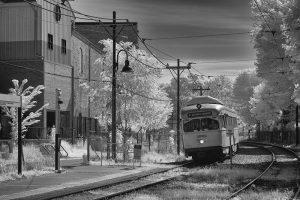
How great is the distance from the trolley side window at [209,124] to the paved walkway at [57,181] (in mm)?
5811

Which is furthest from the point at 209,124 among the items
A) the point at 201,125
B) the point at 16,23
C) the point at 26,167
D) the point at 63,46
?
the point at 63,46

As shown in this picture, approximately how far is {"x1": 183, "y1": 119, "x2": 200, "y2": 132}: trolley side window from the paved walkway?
214 inches

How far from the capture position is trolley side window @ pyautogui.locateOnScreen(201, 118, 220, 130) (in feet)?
101

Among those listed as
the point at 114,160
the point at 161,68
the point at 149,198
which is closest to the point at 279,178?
the point at 149,198

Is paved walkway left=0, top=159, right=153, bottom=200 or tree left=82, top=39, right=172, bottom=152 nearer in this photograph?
paved walkway left=0, top=159, right=153, bottom=200

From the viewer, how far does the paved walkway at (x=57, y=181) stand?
53.2 feet

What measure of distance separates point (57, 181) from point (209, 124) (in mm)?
12989

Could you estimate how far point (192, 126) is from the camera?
31344 millimetres

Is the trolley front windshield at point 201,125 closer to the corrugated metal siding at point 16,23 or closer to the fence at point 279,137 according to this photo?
the corrugated metal siding at point 16,23

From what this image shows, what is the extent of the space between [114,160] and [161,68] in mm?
14722

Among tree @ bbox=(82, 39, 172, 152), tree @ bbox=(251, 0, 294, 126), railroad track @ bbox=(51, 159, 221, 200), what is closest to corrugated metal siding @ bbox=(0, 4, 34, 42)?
tree @ bbox=(82, 39, 172, 152)

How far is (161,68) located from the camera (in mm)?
A: 44094

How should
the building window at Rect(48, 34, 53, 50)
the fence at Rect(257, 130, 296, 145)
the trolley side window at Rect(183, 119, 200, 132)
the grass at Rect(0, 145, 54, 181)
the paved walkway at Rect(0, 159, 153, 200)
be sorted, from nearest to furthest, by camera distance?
the paved walkway at Rect(0, 159, 153, 200)
the grass at Rect(0, 145, 54, 181)
the trolley side window at Rect(183, 119, 200, 132)
the building window at Rect(48, 34, 53, 50)
the fence at Rect(257, 130, 296, 145)

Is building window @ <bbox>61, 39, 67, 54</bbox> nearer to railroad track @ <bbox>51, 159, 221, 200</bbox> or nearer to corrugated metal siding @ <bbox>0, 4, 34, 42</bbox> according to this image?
corrugated metal siding @ <bbox>0, 4, 34, 42</bbox>
